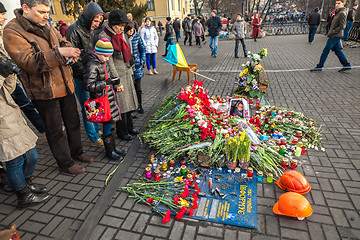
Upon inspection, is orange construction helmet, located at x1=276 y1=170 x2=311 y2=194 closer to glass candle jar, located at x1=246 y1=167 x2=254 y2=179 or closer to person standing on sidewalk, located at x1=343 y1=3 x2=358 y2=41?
glass candle jar, located at x1=246 y1=167 x2=254 y2=179

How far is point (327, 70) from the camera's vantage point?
8086 millimetres

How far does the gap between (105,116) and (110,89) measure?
43 cm

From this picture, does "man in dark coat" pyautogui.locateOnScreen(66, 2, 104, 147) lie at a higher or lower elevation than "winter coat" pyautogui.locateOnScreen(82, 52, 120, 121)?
higher

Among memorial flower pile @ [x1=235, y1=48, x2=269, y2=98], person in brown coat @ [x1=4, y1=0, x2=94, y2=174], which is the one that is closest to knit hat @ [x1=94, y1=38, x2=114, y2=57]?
person in brown coat @ [x1=4, y1=0, x2=94, y2=174]

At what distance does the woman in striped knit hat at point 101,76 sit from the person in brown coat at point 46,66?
0.27 metres

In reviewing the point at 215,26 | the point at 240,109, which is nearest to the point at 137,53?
Result: the point at 240,109

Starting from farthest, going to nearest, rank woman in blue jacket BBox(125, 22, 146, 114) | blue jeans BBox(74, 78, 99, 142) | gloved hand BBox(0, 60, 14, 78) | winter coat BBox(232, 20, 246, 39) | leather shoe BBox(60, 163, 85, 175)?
winter coat BBox(232, 20, 246, 39), woman in blue jacket BBox(125, 22, 146, 114), blue jeans BBox(74, 78, 99, 142), leather shoe BBox(60, 163, 85, 175), gloved hand BBox(0, 60, 14, 78)

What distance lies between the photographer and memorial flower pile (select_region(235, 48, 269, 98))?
5.75 metres

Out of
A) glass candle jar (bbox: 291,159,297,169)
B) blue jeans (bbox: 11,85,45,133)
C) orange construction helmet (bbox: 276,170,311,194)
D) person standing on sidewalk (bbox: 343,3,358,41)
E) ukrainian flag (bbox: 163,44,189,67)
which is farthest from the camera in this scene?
person standing on sidewalk (bbox: 343,3,358,41)

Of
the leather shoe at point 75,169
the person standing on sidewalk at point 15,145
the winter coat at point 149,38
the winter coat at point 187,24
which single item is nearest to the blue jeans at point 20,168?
the person standing on sidewalk at point 15,145

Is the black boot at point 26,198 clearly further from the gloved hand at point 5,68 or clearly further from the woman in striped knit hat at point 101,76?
the gloved hand at point 5,68

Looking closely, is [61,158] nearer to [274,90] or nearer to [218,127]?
[218,127]

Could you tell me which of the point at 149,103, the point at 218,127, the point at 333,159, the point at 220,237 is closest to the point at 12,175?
the point at 220,237

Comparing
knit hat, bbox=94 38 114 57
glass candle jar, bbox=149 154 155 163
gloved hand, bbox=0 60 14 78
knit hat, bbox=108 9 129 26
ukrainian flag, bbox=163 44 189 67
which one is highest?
knit hat, bbox=108 9 129 26
